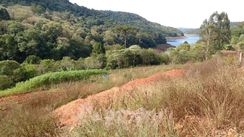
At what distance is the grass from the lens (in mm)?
3504

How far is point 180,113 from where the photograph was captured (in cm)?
472

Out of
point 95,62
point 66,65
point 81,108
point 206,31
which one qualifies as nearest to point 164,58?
point 95,62

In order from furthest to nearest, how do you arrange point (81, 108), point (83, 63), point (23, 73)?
point (83, 63) → point (23, 73) → point (81, 108)

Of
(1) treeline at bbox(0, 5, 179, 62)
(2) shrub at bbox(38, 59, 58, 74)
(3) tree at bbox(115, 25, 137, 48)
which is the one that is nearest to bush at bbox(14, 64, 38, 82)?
(2) shrub at bbox(38, 59, 58, 74)

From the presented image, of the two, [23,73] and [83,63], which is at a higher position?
[23,73]

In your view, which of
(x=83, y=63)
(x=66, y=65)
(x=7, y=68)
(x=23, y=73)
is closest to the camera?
(x=7, y=68)

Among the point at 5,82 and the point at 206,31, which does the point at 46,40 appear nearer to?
the point at 206,31

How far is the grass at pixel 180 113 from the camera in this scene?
3504 millimetres

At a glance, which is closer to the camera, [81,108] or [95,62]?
[81,108]

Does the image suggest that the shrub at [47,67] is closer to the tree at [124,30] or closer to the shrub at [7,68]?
the shrub at [7,68]

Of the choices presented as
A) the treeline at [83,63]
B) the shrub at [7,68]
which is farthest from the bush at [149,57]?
the shrub at [7,68]

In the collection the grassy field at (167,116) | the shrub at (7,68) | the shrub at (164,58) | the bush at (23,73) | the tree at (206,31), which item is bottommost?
the shrub at (164,58)

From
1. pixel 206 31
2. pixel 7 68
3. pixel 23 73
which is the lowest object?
pixel 23 73

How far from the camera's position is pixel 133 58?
128 ft
